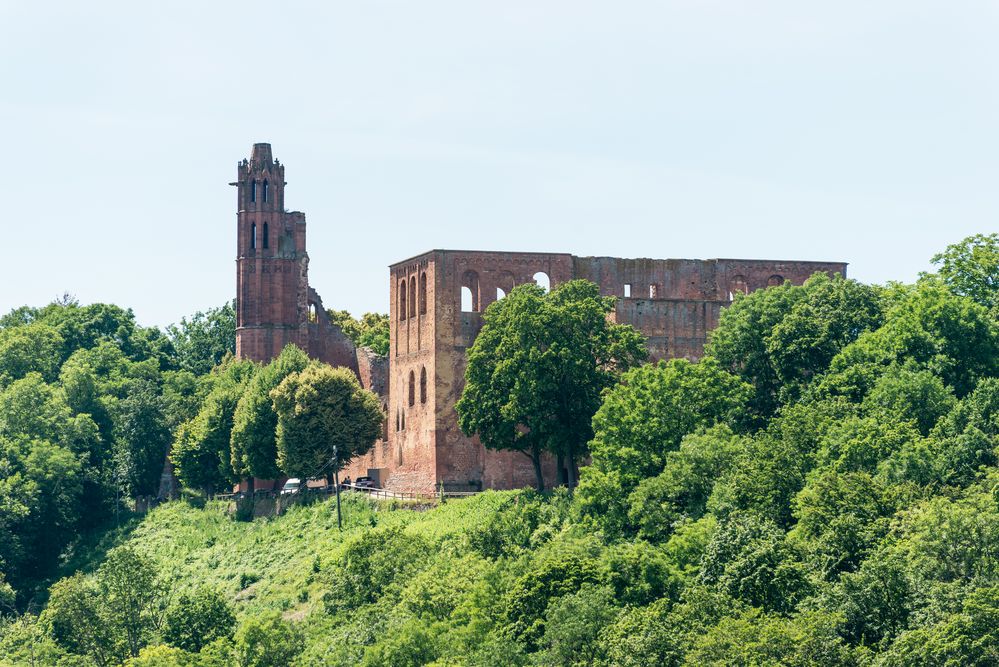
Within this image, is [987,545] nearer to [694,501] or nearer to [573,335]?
[694,501]

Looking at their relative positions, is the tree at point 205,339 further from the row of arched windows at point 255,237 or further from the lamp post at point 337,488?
the lamp post at point 337,488

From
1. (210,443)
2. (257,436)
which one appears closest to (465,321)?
(257,436)

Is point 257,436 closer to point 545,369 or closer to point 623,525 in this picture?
point 545,369

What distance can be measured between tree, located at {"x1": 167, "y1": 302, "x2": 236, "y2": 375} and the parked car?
28984mm

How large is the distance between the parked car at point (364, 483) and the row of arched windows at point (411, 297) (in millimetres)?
6487

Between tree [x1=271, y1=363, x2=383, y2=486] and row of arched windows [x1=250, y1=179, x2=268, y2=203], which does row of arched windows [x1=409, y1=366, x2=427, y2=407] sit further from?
row of arched windows [x1=250, y1=179, x2=268, y2=203]

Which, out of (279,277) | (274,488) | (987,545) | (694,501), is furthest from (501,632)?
(279,277)

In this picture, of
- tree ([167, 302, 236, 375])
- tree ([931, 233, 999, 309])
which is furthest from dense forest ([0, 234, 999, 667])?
tree ([167, 302, 236, 375])

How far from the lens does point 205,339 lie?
131 m

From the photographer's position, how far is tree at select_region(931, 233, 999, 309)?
80.4 meters

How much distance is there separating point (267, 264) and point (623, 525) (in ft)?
150

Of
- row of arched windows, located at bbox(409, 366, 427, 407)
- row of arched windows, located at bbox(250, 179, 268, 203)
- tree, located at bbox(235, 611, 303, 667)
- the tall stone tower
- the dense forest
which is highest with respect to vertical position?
row of arched windows, located at bbox(250, 179, 268, 203)

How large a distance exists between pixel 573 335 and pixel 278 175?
36581 millimetres

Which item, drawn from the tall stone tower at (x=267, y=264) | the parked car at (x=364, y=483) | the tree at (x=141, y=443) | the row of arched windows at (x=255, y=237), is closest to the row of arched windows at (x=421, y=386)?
the parked car at (x=364, y=483)
